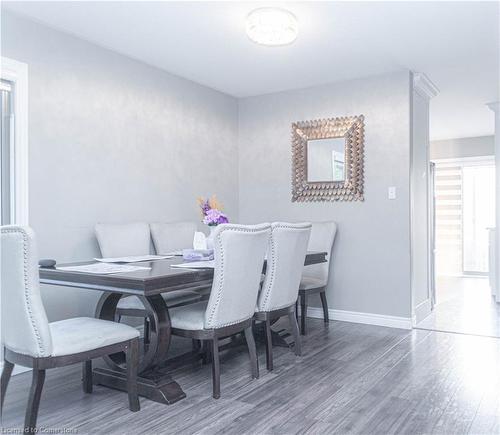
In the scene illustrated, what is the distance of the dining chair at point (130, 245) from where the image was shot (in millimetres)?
3279

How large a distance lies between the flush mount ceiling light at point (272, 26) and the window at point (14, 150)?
1.53 metres

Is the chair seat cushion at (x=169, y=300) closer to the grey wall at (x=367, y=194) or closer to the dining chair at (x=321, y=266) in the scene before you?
the dining chair at (x=321, y=266)

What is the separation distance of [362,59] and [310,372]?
255cm

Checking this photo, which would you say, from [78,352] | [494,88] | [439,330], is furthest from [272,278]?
[494,88]

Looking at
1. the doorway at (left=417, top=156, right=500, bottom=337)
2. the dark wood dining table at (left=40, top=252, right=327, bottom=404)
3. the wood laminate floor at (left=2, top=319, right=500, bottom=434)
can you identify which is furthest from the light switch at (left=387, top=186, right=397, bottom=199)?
the doorway at (left=417, top=156, right=500, bottom=337)

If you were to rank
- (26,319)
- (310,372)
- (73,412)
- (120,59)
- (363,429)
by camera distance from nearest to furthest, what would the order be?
1. (26,319)
2. (363,429)
3. (73,412)
4. (310,372)
5. (120,59)

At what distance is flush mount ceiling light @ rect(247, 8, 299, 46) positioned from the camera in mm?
2902

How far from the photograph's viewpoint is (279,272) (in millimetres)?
2988

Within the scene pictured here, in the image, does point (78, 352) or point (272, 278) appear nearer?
point (78, 352)

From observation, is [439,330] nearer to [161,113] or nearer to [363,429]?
[363,429]

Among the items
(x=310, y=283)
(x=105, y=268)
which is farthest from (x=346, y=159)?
(x=105, y=268)

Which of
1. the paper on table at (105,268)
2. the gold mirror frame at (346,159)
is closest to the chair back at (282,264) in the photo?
the paper on table at (105,268)

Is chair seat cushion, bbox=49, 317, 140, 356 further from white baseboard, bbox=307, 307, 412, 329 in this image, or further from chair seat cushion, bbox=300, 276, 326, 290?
white baseboard, bbox=307, 307, 412, 329

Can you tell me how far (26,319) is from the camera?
1.98 metres
